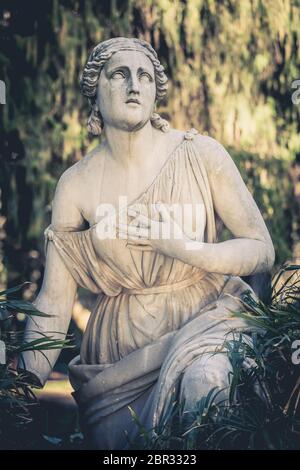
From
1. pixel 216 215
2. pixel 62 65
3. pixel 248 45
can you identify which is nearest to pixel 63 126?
pixel 62 65

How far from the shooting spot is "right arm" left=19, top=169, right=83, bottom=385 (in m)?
9.45

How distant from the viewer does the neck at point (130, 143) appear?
9.42m

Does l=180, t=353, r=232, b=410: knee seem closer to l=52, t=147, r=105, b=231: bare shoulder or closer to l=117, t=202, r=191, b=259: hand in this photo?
l=117, t=202, r=191, b=259: hand

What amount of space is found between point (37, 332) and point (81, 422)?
1.53ft

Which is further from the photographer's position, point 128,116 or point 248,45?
point 248,45

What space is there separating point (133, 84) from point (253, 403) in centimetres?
153

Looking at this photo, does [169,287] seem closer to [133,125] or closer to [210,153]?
[210,153]

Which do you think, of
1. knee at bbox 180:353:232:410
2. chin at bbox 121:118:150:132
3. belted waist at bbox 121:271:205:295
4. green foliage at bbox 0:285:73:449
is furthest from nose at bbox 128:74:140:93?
knee at bbox 180:353:232:410

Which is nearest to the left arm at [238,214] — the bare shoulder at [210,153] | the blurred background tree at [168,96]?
the bare shoulder at [210,153]

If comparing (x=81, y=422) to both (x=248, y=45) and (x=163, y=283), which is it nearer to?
(x=163, y=283)

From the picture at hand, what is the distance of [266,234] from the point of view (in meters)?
9.42

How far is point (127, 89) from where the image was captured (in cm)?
929

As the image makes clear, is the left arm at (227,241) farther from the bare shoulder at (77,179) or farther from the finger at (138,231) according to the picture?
the bare shoulder at (77,179)

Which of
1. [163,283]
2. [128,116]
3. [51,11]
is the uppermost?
[51,11]
